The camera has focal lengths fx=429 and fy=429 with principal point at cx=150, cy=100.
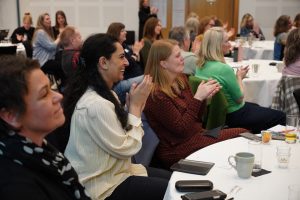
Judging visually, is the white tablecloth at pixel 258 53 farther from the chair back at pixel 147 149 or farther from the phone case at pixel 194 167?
the phone case at pixel 194 167

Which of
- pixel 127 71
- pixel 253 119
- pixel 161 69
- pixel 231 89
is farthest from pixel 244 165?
pixel 127 71

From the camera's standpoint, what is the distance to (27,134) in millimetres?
1400

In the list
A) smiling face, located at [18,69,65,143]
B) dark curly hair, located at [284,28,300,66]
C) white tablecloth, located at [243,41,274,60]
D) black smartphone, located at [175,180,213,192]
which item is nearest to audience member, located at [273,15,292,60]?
white tablecloth, located at [243,41,274,60]

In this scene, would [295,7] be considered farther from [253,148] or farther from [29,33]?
[253,148]

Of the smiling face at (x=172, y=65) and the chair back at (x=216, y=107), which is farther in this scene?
the chair back at (x=216, y=107)

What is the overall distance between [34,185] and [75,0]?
393 inches

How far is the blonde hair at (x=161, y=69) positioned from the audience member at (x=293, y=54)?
4.88 ft

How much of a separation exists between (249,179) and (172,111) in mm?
1013

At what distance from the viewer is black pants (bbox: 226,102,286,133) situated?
390 cm

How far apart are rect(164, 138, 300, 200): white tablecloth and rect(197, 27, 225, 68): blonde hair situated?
5.86 feet

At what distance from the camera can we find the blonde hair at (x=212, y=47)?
4.00m

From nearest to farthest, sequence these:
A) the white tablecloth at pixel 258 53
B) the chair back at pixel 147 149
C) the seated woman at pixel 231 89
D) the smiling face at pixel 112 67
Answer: the smiling face at pixel 112 67, the chair back at pixel 147 149, the seated woman at pixel 231 89, the white tablecloth at pixel 258 53

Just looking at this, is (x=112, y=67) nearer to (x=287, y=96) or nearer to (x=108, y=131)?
(x=108, y=131)

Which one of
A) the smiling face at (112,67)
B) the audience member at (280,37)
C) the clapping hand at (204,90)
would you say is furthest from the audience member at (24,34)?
the smiling face at (112,67)
